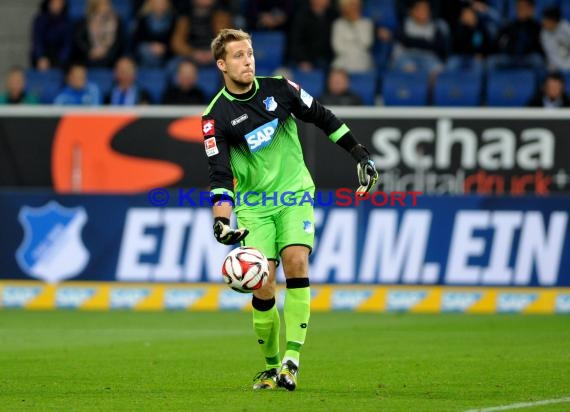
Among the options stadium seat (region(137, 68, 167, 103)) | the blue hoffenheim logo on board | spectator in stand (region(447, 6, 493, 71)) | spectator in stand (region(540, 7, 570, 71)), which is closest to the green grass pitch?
the blue hoffenheim logo on board

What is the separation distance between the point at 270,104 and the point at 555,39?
1058 centimetres

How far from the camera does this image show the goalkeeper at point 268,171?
9227 millimetres

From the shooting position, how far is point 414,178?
1711 centimetres

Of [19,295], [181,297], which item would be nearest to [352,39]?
[181,297]

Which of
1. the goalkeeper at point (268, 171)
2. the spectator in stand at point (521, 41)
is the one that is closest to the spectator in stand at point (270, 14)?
the spectator in stand at point (521, 41)

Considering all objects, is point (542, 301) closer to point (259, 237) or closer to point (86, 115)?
point (86, 115)

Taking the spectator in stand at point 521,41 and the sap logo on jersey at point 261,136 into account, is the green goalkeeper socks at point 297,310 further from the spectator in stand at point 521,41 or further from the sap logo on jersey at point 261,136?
the spectator in stand at point 521,41

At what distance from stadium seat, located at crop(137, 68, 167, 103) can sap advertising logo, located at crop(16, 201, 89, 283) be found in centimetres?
262

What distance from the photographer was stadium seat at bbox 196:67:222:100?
19.1m

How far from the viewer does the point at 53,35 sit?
67.9 ft

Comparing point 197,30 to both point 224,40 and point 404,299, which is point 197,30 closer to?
point 404,299

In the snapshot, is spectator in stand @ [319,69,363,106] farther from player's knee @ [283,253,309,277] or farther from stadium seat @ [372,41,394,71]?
player's knee @ [283,253,309,277]

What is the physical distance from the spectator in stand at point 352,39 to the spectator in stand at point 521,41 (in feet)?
5.89

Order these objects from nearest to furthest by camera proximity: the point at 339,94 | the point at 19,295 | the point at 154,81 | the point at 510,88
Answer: the point at 19,295 → the point at 339,94 → the point at 510,88 → the point at 154,81
